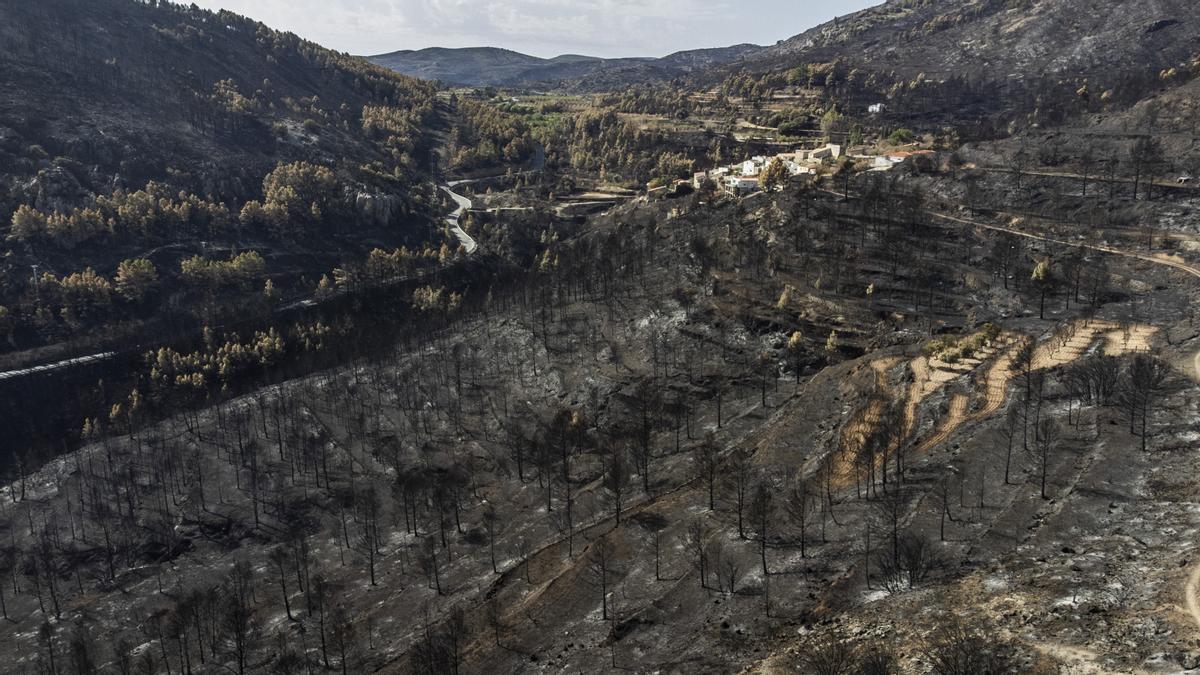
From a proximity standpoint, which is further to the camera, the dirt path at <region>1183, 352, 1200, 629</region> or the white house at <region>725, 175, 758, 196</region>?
the white house at <region>725, 175, 758, 196</region>

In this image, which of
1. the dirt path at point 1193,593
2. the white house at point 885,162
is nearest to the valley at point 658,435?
the dirt path at point 1193,593

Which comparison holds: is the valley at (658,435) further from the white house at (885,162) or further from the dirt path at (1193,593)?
the white house at (885,162)

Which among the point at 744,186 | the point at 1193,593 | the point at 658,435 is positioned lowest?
the point at 658,435

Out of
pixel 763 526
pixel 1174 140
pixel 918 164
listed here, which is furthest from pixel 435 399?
pixel 1174 140

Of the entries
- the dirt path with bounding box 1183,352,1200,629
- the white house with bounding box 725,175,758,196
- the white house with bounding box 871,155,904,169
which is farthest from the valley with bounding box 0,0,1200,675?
the white house with bounding box 871,155,904,169

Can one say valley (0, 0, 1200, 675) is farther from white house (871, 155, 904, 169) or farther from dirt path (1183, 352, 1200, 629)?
white house (871, 155, 904, 169)

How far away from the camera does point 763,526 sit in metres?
63.5

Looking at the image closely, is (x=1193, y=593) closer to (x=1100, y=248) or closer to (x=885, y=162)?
(x=1100, y=248)

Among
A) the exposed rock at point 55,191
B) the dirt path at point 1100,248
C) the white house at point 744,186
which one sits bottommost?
the dirt path at point 1100,248

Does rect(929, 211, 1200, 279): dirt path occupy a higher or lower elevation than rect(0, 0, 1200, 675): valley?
higher

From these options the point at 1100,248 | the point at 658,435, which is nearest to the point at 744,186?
the point at 1100,248

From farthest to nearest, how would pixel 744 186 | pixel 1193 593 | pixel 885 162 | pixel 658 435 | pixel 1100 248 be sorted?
1. pixel 744 186
2. pixel 885 162
3. pixel 1100 248
4. pixel 658 435
5. pixel 1193 593

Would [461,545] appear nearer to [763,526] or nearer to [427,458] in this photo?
[427,458]

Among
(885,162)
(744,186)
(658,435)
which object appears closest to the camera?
(658,435)
